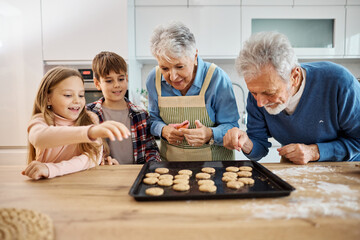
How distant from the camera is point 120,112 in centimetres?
165

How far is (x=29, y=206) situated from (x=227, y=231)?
55 centimetres

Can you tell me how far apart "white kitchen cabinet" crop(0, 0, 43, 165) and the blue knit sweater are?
2.17 metres

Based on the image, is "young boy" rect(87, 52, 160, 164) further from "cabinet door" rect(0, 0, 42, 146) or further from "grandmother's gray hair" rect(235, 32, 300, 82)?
"cabinet door" rect(0, 0, 42, 146)

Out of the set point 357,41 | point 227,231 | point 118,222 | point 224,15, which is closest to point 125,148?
Answer: point 118,222

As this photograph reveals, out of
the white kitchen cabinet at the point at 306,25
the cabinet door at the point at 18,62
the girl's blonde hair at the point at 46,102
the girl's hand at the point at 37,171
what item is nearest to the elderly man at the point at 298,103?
the girl's blonde hair at the point at 46,102

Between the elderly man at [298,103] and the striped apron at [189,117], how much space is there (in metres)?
0.26

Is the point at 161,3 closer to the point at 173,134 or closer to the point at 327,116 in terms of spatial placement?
the point at 173,134

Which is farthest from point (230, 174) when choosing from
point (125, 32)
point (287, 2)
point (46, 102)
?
point (287, 2)

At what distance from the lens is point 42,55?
2562 mm

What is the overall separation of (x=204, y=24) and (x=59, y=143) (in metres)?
2.18

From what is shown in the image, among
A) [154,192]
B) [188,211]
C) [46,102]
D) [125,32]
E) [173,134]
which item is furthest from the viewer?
[125,32]

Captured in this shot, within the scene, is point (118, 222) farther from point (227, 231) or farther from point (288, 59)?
point (288, 59)

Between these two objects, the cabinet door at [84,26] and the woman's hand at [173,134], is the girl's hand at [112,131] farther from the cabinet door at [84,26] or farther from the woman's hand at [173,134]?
the cabinet door at [84,26]

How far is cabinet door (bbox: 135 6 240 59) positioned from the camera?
273cm
